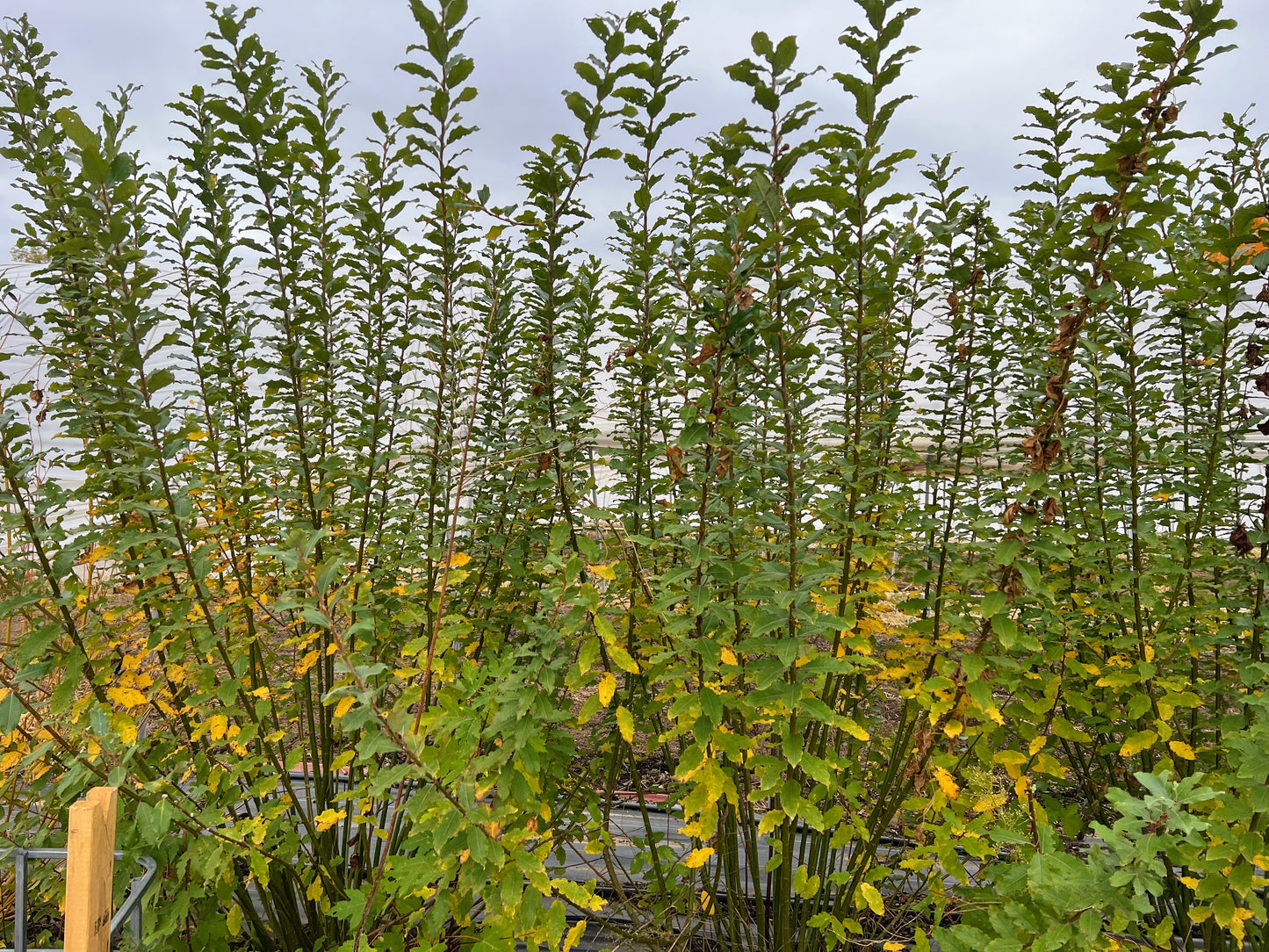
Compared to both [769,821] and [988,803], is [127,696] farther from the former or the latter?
[988,803]

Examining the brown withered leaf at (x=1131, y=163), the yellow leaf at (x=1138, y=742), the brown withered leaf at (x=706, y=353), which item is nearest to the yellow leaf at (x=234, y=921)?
the brown withered leaf at (x=706, y=353)

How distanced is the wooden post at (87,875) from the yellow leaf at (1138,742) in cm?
233

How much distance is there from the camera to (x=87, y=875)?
1.13 meters

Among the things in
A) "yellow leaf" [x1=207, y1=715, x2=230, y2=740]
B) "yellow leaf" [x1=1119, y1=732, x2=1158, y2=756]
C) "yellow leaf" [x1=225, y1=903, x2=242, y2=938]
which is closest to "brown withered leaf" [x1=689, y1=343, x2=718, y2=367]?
"yellow leaf" [x1=207, y1=715, x2=230, y2=740]

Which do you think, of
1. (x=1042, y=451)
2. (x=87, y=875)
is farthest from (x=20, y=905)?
(x=1042, y=451)

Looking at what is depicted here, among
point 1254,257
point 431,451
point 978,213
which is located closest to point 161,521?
point 431,451

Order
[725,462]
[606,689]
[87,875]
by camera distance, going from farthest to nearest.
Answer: [725,462] < [606,689] < [87,875]

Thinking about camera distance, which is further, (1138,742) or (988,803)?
(1138,742)

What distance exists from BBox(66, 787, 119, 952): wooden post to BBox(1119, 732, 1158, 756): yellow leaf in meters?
2.33

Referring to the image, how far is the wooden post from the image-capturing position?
112 centimetres

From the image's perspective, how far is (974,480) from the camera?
2.34 m

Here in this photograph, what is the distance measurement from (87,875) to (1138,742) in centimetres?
236

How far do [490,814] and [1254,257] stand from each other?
2.18 m

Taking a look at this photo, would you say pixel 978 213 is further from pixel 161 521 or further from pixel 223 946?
pixel 223 946
